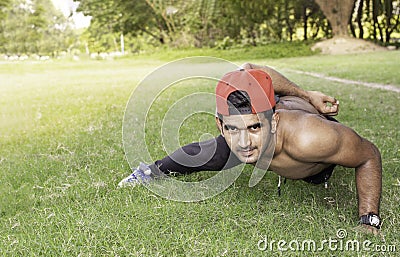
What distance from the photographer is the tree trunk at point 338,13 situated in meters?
21.5

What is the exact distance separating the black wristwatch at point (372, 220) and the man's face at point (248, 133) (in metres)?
0.65

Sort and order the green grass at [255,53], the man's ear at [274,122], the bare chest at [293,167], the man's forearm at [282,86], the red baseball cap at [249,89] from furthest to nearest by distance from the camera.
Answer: the green grass at [255,53]
the man's forearm at [282,86]
the bare chest at [293,167]
the man's ear at [274,122]
the red baseball cap at [249,89]

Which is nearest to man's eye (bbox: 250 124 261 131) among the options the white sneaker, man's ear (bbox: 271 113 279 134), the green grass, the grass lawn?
A: man's ear (bbox: 271 113 279 134)

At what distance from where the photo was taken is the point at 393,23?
76.0 ft

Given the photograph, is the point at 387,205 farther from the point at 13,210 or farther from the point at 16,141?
the point at 16,141

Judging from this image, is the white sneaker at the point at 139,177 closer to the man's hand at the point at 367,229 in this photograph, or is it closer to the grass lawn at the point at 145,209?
the grass lawn at the point at 145,209

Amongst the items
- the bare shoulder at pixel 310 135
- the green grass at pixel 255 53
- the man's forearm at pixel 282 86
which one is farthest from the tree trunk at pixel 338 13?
the bare shoulder at pixel 310 135

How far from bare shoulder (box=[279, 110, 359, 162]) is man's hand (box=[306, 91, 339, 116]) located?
1.19 feet

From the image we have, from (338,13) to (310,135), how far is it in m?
20.8

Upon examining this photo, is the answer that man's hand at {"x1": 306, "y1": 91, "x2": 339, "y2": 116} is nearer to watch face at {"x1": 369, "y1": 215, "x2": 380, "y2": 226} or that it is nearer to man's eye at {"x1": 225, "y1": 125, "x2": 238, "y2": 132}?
watch face at {"x1": 369, "y1": 215, "x2": 380, "y2": 226}

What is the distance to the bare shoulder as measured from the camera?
2.26m

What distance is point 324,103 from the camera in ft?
9.26

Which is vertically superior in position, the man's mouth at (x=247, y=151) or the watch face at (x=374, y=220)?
the man's mouth at (x=247, y=151)

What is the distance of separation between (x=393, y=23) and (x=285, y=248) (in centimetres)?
2338
